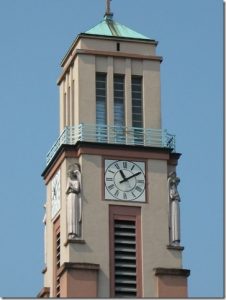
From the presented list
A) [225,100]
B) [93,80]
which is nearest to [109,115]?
[93,80]

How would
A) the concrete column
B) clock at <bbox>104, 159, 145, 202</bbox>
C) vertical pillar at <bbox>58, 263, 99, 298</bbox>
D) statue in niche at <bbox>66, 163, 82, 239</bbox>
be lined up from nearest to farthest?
vertical pillar at <bbox>58, 263, 99, 298</bbox> < statue in niche at <bbox>66, 163, 82, 239</bbox> < clock at <bbox>104, 159, 145, 202</bbox> < the concrete column

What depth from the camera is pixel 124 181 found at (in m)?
86.9

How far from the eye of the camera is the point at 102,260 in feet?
281

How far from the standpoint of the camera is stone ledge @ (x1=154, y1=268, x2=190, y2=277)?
86.1 meters

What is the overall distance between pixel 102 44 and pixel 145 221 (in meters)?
8.82

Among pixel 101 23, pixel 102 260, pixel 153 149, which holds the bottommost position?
pixel 102 260

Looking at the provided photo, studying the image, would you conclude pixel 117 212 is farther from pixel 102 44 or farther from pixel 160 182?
pixel 102 44

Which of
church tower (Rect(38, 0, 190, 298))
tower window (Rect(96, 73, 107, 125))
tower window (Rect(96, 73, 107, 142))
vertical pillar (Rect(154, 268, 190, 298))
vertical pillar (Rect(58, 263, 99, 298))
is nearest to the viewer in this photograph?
vertical pillar (Rect(58, 263, 99, 298))

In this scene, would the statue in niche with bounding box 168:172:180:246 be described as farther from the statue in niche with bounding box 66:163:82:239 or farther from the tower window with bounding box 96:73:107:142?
the statue in niche with bounding box 66:163:82:239

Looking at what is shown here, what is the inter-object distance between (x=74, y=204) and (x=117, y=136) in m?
3.97

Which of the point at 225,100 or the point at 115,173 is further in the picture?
the point at 115,173

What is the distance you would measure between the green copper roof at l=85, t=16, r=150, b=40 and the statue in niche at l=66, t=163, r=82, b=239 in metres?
7.20

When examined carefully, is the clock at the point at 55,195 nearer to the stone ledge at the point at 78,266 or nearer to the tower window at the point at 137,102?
the stone ledge at the point at 78,266

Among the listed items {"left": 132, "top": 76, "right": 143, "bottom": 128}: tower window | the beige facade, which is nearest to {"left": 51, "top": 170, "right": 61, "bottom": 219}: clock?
the beige facade
